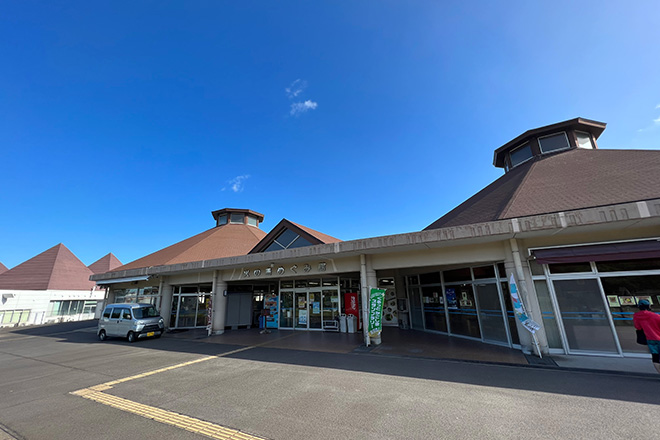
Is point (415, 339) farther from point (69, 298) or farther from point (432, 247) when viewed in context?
point (69, 298)

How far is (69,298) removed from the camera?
25.7 meters

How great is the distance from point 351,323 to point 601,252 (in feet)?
31.6

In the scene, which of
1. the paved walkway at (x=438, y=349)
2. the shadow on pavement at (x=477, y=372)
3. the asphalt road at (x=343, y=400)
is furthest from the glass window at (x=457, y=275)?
the asphalt road at (x=343, y=400)

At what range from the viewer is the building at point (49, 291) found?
2231cm

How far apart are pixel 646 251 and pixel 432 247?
5030mm

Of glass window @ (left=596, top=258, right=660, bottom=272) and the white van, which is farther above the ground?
glass window @ (left=596, top=258, right=660, bottom=272)

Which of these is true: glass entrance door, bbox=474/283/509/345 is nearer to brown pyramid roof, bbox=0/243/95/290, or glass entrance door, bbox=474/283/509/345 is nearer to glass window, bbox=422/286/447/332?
glass window, bbox=422/286/447/332

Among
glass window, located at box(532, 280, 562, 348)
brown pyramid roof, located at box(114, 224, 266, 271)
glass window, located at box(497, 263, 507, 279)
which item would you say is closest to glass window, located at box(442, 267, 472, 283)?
glass window, located at box(497, 263, 507, 279)

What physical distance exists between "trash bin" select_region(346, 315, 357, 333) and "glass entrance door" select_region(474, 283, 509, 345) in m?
5.68

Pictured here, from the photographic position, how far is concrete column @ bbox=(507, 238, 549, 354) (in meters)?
7.52

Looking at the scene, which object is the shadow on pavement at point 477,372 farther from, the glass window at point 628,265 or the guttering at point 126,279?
the guttering at point 126,279

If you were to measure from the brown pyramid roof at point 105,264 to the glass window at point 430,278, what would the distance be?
4144 centimetres

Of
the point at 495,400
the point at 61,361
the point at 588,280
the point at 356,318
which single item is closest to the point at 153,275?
the point at 61,361

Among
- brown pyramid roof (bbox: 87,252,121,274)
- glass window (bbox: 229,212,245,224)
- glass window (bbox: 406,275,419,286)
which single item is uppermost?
glass window (bbox: 229,212,245,224)
